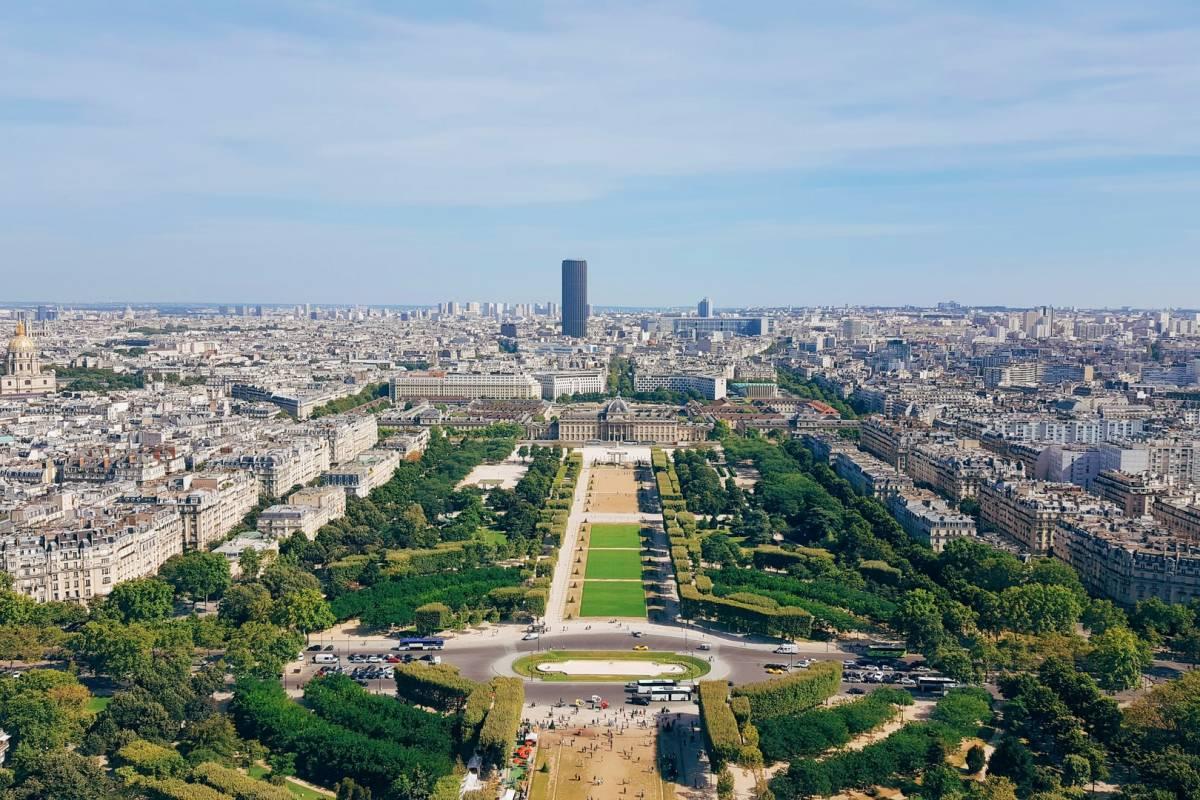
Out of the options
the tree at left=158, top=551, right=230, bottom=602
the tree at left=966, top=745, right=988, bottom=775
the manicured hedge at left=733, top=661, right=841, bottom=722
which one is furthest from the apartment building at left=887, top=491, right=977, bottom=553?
the tree at left=158, top=551, right=230, bottom=602

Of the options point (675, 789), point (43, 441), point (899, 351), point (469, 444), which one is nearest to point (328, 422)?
point (469, 444)

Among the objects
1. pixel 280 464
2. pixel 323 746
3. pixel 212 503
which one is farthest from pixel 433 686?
pixel 280 464

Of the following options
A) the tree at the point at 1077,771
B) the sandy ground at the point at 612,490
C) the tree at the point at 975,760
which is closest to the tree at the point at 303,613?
the tree at the point at 975,760

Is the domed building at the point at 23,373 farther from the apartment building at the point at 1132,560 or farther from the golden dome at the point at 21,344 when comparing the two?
the apartment building at the point at 1132,560

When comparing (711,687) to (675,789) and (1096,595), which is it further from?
(1096,595)

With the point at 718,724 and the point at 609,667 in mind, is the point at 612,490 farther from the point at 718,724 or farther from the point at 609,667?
the point at 718,724
